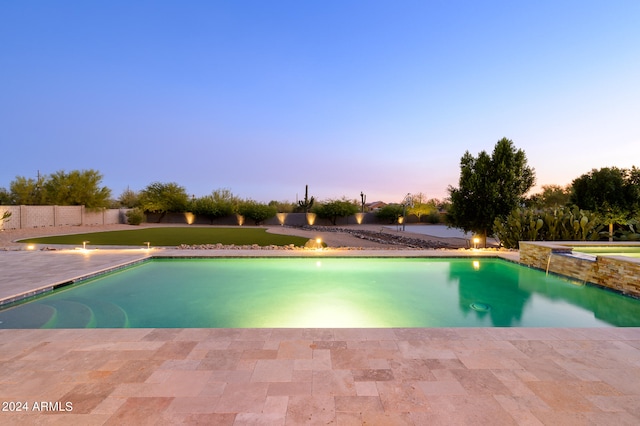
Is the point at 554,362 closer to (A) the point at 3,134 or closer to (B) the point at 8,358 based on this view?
(B) the point at 8,358

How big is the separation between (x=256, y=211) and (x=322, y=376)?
25.6 metres

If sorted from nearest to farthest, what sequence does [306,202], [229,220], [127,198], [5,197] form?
[5,197], [229,220], [306,202], [127,198]

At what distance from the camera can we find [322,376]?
7.20ft

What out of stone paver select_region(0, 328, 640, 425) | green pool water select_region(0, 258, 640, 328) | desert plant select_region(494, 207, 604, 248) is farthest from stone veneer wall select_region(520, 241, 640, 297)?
stone paver select_region(0, 328, 640, 425)

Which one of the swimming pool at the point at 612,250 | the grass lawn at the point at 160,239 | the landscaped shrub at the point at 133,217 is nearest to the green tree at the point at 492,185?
the swimming pool at the point at 612,250

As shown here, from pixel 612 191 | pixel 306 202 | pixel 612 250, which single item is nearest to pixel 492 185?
pixel 612 250

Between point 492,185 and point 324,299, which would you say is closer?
point 324,299

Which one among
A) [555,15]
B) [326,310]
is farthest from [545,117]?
Answer: [326,310]

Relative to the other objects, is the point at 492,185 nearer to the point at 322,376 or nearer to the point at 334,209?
the point at 322,376

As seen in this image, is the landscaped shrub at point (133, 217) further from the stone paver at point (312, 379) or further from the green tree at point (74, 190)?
the stone paver at point (312, 379)

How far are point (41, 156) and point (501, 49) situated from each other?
44160mm

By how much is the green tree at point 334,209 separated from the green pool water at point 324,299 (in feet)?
68.5

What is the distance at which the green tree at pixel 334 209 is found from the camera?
2872 centimetres

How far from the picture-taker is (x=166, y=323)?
14.0ft
